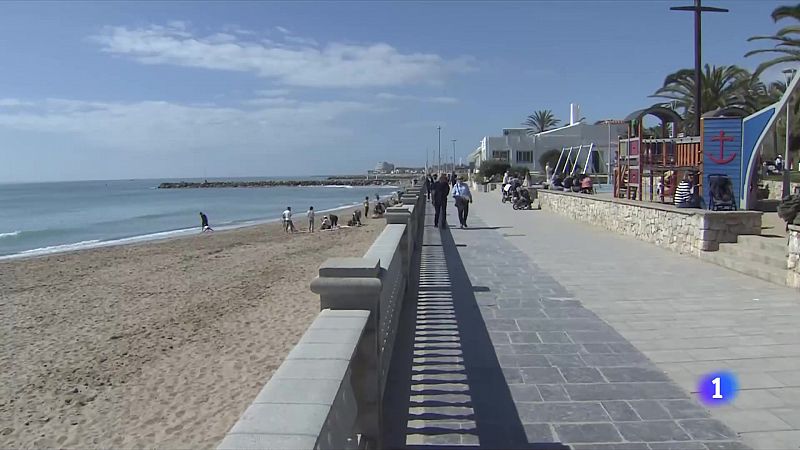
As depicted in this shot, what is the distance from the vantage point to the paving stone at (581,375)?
484cm

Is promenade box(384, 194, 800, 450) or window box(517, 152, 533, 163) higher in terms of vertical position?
window box(517, 152, 533, 163)

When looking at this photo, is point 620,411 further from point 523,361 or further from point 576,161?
point 576,161

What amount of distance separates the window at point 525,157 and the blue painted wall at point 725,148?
58791mm

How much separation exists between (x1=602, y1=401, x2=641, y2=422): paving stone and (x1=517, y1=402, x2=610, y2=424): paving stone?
4 centimetres

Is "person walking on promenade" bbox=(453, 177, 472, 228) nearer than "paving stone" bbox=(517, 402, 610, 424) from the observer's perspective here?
No

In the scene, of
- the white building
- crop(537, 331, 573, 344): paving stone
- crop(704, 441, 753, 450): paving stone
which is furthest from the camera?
Answer: the white building

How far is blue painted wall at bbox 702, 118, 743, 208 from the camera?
13680mm

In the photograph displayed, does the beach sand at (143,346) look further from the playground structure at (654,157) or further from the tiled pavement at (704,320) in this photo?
the playground structure at (654,157)

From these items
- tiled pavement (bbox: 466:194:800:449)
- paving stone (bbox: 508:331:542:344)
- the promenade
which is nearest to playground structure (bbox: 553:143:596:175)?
tiled pavement (bbox: 466:194:800:449)

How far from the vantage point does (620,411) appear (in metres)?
4.23


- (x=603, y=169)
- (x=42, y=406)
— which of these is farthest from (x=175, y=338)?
(x=603, y=169)

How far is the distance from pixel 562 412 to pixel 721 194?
11.1m

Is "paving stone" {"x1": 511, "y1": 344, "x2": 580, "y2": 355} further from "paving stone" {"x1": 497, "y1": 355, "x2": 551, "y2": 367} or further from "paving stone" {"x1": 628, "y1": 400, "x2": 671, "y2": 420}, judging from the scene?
"paving stone" {"x1": 628, "y1": 400, "x2": 671, "y2": 420}

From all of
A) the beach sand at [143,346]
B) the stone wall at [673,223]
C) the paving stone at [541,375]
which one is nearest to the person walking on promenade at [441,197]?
the beach sand at [143,346]
